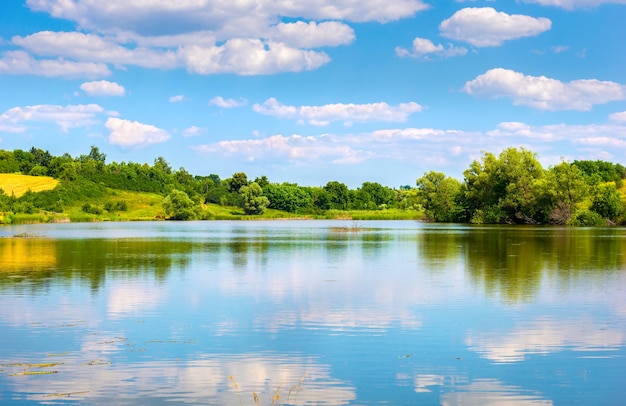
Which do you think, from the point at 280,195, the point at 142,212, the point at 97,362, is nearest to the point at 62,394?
the point at 97,362

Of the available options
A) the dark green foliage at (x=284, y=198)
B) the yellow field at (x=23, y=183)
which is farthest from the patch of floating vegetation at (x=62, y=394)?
the dark green foliage at (x=284, y=198)

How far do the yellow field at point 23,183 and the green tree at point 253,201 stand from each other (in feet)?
143

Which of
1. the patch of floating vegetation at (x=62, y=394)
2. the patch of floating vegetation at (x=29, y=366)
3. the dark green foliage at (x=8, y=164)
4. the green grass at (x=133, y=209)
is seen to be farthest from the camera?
the dark green foliage at (x=8, y=164)

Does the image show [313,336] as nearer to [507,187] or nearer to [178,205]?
[507,187]

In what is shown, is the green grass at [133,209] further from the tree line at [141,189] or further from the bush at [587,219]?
the bush at [587,219]

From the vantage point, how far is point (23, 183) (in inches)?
5827

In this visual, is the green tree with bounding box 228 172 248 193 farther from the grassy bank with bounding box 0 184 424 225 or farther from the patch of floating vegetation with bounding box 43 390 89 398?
the patch of floating vegetation with bounding box 43 390 89 398

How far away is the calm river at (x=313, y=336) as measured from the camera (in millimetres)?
10727

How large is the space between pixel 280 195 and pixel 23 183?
2541 inches

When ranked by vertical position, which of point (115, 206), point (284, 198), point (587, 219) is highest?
point (284, 198)

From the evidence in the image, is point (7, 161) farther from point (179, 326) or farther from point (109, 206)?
point (179, 326)

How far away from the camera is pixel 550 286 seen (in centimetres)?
2383

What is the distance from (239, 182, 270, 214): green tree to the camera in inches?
6344

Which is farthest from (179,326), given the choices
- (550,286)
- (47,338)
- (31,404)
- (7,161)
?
(7,161)
